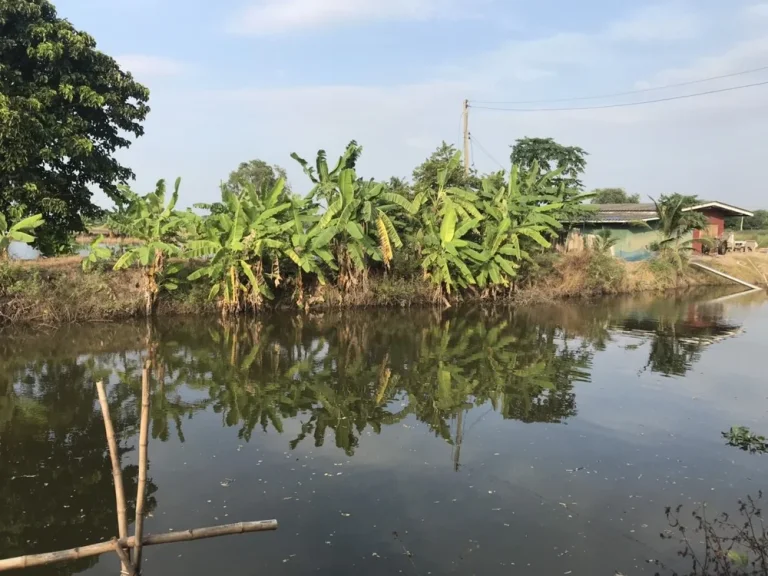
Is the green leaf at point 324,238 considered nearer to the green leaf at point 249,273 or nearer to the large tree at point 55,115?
the green leaf at point 249,273

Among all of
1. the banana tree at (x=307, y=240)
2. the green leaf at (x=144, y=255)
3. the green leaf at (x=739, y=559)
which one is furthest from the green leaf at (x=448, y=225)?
the green leaf at (x=739, y=559)

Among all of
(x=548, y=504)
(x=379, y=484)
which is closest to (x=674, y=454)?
(x=548, y=504)

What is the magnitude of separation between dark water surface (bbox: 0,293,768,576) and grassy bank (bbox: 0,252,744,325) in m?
0.79

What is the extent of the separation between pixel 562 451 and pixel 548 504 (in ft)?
4.49

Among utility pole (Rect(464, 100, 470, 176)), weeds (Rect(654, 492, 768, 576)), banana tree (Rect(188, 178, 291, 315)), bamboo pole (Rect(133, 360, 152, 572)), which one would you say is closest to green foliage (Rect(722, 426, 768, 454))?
weeds (Rect(654, 492, 768, 576))

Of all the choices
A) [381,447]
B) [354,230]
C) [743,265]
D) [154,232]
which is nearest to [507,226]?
[354,230]

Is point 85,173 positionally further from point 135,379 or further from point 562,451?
point 562,451

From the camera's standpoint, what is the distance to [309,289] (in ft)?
51.8

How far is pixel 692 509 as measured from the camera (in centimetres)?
507

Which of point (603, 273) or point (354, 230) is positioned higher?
point (354, 230)

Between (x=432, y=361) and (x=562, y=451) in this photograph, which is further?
(x=432, y=361)

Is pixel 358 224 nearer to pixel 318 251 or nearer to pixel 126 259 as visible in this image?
pixel 318 251

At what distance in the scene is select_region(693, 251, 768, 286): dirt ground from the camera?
2452 cm

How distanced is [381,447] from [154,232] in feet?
29.9
